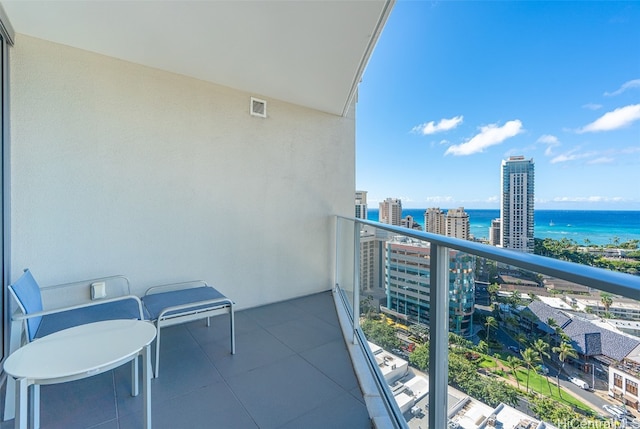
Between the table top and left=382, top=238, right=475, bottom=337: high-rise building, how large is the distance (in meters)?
1.37

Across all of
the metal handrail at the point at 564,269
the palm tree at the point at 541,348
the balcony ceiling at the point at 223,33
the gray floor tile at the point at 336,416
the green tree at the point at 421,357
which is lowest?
the gray floor tile at the point at 336,416

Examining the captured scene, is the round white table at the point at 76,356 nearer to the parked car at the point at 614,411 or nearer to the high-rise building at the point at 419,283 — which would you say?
the high-rise building at the point at 419,283

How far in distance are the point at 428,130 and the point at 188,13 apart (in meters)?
23.7

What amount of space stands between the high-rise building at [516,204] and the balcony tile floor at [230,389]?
12.7ft

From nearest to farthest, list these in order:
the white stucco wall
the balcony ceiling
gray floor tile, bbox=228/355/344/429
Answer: gray floor tile, bbox=228/355/344/429
the balcony ceiling
the white stucco wall

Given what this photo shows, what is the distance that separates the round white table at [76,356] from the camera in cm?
107

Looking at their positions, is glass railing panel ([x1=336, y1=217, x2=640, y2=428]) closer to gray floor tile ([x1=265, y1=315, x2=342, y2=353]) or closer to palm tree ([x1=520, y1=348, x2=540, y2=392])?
palm tree ([x1=520, y1=348, x2=540, y2=392])

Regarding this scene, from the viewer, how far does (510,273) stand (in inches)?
28.1

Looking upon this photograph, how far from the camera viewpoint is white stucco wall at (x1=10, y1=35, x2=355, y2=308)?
2.20 metres

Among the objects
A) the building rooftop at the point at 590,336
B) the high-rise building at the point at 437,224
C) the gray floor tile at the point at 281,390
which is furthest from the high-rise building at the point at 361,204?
the building rooftop at the point at 590,336

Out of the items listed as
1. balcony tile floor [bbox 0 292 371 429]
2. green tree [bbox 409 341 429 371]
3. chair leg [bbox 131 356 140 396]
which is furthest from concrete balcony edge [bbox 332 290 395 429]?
chair leg [bbox 131 356 140 396]

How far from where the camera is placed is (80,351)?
1261 millimetres

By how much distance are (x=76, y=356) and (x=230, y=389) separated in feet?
3.21

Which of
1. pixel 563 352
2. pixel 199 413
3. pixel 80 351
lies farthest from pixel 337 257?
pixel 563 352
